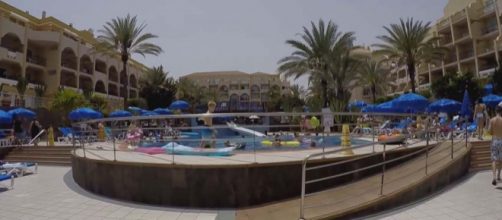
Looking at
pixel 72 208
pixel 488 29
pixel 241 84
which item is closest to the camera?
pixel 72 208

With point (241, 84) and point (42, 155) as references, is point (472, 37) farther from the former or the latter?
point (241, 84)

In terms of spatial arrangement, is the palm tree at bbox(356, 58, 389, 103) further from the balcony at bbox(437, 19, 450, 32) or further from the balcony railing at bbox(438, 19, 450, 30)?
the balcony railing at bbox(438, 19, 450, 30)

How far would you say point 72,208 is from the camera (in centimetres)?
734

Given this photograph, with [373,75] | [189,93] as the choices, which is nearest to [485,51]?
[373,75]

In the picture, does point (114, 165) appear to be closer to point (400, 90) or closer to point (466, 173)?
point (466, 173)

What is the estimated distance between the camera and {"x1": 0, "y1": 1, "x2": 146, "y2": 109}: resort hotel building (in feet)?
114

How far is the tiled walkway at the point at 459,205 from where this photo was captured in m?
5.97

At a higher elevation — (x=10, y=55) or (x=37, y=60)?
(x=37, y=60)

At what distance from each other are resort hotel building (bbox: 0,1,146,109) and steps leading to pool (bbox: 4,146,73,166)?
623 inches

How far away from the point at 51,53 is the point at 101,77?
1012 centimetres

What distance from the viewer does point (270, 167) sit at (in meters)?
Result: 7.12

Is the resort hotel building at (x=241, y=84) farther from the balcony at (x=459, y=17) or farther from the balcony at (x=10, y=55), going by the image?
the balcony at (x=10, y=55)

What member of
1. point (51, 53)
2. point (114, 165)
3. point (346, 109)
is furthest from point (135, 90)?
point (114, 165)

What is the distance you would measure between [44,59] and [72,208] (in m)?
42.1
